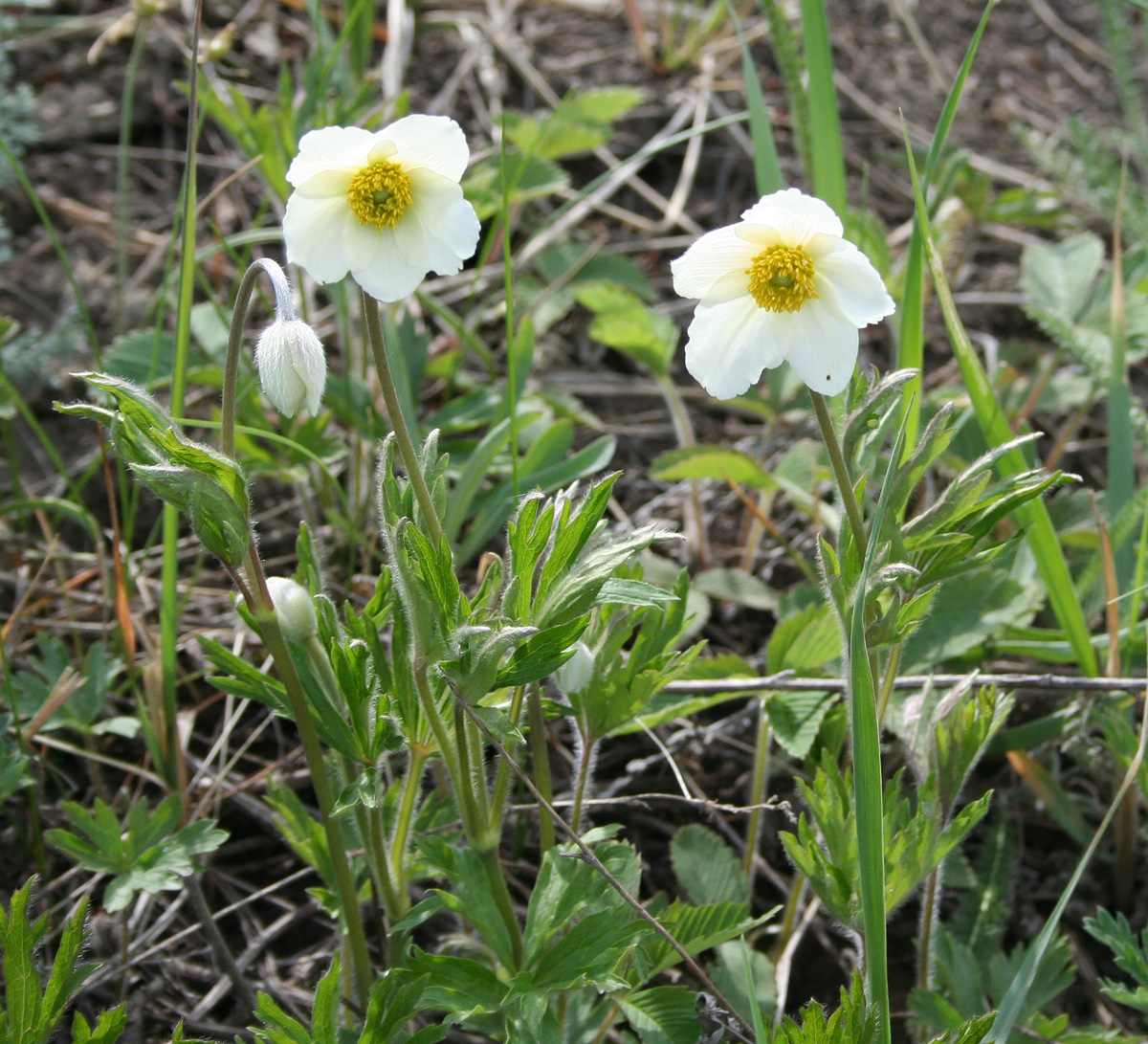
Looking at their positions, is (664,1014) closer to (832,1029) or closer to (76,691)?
(832,1029)

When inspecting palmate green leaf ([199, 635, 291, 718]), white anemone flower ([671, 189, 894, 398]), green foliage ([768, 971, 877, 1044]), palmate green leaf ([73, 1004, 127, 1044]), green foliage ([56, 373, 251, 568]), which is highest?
white anemone flower ([671, 189, 894, 398])

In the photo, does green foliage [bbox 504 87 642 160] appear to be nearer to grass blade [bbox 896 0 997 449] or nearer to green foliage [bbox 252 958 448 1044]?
grass blade [bbox 896 0 997 449]

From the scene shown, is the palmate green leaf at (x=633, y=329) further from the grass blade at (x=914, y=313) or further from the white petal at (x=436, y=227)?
the white petal at (x=436, y=227)

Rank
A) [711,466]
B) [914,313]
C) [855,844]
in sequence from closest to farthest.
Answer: [855,844], [914,313], [711,466]

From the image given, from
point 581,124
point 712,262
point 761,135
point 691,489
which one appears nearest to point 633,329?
point 691,489

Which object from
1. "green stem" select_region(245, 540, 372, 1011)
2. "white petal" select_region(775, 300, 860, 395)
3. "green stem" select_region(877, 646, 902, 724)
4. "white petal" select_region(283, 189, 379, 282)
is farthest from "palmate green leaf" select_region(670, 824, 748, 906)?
"white petal" select_region(283, 189, 379, 282)

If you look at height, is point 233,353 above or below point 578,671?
above

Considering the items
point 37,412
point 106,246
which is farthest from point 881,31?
point 37,412

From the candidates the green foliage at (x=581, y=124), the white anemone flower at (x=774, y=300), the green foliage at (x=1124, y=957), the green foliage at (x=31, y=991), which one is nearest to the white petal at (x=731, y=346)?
the white anemone flower at (x=774, y=300)
